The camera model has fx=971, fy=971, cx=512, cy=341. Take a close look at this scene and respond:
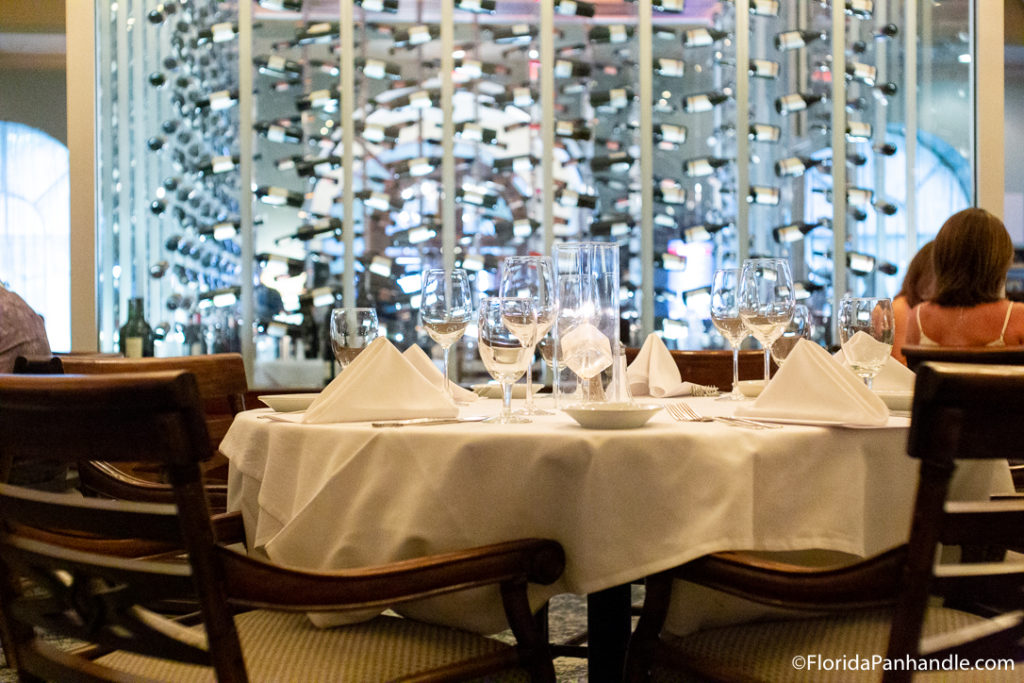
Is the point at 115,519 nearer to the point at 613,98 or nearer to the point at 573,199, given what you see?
the point at 573,199

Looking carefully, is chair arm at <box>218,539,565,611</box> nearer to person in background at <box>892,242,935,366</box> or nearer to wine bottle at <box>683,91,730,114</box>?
person in background at <box>892,242,935,366</box>

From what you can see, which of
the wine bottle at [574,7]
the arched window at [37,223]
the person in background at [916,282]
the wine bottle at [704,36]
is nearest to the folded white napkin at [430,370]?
the person in background at [916,282]

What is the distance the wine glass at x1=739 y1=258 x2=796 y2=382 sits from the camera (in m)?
1.54

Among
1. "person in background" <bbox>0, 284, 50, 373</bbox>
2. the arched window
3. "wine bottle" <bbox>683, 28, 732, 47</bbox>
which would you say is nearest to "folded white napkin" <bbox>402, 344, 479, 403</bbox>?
"person in background" <bbox>0, 284, 50, 373</bbox>

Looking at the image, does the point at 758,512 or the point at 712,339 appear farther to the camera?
the point at 712,339

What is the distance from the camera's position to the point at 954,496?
131 centimetres

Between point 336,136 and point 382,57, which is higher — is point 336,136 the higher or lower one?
the lower one

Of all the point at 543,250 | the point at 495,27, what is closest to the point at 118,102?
the point at 495,27

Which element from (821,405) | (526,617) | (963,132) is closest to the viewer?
(526,617)

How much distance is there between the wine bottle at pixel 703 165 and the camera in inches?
194

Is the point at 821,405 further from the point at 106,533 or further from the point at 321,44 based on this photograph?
the point at 321,44

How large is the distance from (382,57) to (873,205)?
265cm

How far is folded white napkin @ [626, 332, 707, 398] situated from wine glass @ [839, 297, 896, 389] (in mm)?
337

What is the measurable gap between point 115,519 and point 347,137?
4.08 meters
